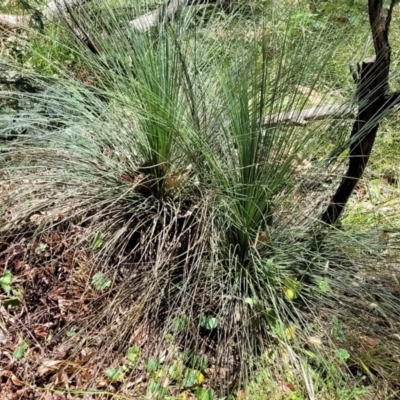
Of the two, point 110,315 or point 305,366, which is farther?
point 110,315

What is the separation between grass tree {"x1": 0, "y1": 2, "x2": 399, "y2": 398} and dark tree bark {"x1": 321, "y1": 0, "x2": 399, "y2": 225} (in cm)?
6

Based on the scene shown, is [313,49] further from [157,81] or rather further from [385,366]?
[385,366]

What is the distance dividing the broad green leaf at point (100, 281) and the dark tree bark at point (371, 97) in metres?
0.87

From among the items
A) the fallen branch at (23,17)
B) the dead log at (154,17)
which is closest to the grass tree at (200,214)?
the dead log at (154,17)

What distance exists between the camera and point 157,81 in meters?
1.96

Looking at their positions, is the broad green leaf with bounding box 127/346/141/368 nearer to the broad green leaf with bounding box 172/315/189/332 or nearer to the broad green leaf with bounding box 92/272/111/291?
the broad green leaf with bounding box 172/315/189/332

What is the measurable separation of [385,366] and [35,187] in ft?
4.65

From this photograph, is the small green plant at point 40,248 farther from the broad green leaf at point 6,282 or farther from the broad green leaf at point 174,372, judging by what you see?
the broad green leaf at point 174,372

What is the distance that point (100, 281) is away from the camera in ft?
6.22

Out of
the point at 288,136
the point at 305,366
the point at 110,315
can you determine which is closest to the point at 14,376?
the point at 110,315

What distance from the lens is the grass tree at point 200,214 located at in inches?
66.0

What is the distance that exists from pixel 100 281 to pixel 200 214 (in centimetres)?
45

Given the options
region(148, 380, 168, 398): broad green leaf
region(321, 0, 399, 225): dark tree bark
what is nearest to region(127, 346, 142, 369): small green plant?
region(148, 380, 168, 398): broad green leaf

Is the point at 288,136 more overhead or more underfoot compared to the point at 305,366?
more overhead
